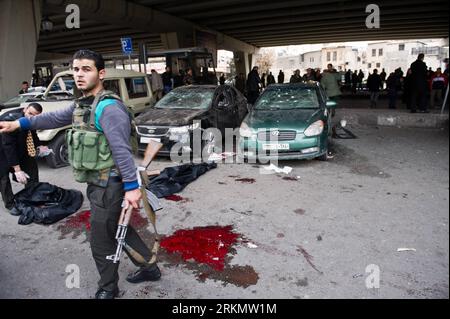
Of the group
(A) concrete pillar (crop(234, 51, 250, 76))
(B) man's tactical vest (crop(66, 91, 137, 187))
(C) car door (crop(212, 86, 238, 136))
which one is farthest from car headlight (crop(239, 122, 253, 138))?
(A) concrete pillar (crop(234, 51, 250, 76))

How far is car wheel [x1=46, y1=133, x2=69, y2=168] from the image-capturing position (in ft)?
22.3

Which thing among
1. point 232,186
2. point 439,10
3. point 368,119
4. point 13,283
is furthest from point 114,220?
point 439,10

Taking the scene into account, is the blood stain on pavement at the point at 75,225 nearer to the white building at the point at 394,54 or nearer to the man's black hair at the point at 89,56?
the man's black hair at the point at 89,56

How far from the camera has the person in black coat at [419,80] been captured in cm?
1113

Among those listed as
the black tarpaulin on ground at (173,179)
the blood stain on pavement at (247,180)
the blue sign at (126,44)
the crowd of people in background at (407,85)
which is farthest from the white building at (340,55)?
the black tarpaulin on ground at (173,179)

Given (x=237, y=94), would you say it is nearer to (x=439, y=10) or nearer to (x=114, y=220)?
(x=114, y=220)

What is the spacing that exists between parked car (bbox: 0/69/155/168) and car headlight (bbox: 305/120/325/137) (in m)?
4.37

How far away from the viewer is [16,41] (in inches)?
466

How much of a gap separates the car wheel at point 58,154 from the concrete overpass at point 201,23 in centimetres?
652

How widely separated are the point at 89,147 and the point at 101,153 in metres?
0.09

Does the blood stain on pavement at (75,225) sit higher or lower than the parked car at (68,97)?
lower

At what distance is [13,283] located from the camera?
3125mm

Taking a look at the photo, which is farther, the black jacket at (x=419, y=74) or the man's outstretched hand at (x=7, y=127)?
the black jacket at (x=419, y=74)

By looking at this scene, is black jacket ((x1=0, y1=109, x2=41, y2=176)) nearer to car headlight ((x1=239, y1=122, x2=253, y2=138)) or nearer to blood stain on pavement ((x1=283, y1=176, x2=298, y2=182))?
car headlight ((x1=239, y1=122, x2=253, y2=138))
